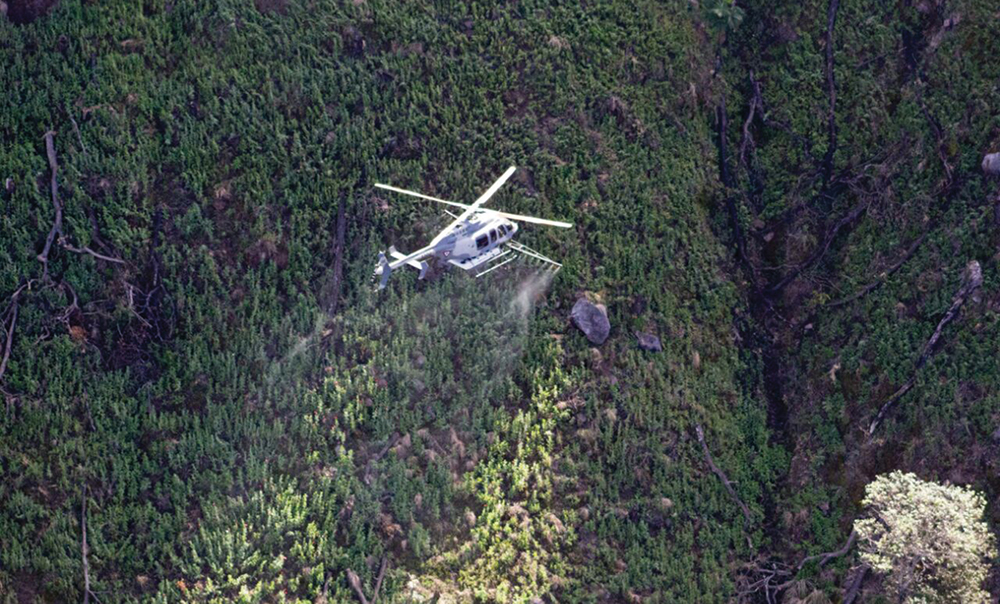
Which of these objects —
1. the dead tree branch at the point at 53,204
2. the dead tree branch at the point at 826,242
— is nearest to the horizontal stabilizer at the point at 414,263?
the dead tree branch at the point at 53,204

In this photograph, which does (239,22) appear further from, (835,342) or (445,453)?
(835,342)

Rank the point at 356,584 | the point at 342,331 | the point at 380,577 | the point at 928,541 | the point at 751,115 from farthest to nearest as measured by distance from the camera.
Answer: the point at 751,115 < the point at 342,331 < the point at 928,541 < the point at 380,577 < the point at 356,584

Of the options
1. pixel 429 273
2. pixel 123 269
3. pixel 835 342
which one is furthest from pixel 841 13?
pixel 123 269

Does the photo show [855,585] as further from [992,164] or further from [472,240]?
[472,240]

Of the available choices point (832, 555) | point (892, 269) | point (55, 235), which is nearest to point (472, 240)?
point (55, 235)

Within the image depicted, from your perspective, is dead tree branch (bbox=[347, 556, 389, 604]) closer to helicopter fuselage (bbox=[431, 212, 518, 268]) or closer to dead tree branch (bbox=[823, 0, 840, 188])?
helicopter fuselage (bbox=[431, 212, 518, 268])

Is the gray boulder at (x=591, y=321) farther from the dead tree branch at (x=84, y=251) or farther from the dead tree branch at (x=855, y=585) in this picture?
the dead tree branch at (x=84, y=251)
